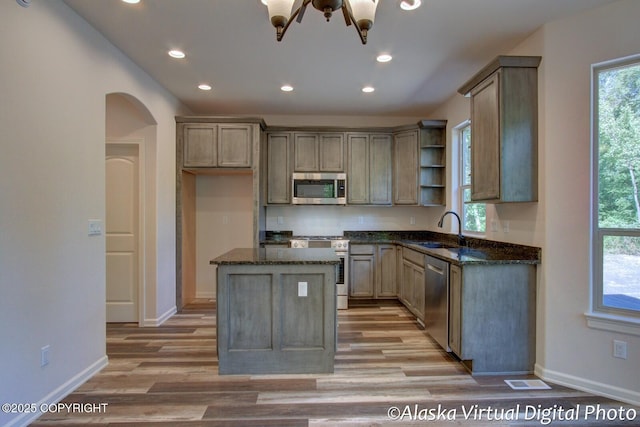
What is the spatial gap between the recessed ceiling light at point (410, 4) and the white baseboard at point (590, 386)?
2875mm

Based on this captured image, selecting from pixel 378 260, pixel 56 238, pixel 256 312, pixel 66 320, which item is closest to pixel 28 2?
pixel 56 238

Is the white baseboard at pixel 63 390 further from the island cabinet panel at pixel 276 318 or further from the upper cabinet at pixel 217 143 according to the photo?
the upper cabinet at pixel 217 143

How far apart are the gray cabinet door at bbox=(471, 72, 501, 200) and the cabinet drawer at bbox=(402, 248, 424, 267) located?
3.05ft

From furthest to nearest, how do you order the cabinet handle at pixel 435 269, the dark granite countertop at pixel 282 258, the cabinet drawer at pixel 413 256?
the cabinet drawer at pixel 413 256 < the cabinet handle at pixel 435 269 < the dark granite countertop at pixel 282 258

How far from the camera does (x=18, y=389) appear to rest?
195 centimetres

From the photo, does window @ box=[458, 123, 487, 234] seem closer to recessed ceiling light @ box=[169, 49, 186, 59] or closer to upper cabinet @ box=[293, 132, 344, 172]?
upper cabinet @ box=[293, 132, 344, 172]

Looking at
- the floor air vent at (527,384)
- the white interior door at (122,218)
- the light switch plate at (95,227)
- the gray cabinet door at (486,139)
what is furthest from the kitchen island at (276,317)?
the white interior door at (122,218)

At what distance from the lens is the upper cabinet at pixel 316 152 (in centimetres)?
481

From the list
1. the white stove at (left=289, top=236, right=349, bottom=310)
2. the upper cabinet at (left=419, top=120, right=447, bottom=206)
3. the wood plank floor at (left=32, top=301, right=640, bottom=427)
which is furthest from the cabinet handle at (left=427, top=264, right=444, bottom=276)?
the upper cabinet at (left=419, top=120, right=447, bottom=206)

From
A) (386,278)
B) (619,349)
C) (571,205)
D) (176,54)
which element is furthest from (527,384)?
(176,54)

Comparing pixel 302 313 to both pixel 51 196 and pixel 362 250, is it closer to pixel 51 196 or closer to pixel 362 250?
pixel 51 196

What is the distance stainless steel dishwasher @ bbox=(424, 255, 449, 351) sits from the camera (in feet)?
9.47

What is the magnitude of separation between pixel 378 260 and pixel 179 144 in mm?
3105

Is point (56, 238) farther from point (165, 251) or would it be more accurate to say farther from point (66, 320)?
point (165, 251)
